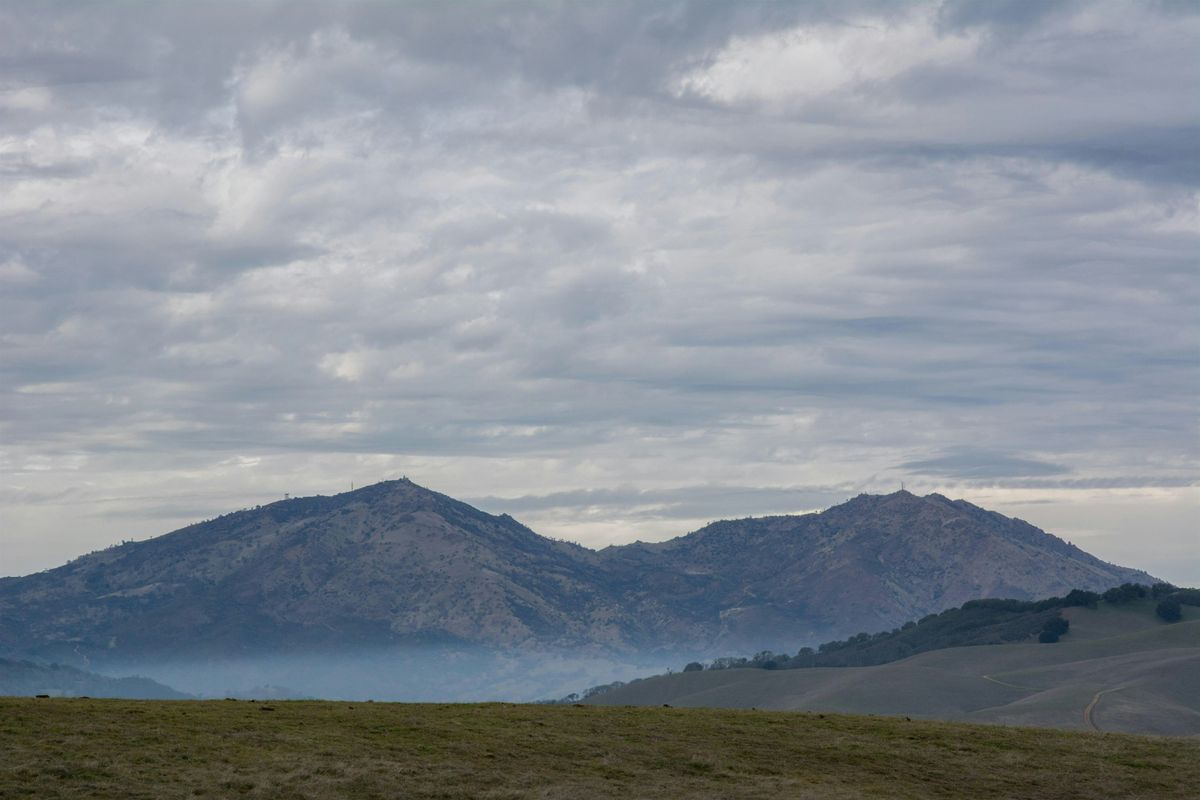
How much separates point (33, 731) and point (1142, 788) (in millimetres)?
50045

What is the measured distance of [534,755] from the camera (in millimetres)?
60562

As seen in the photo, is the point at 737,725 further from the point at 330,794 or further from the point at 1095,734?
the point at 330,794

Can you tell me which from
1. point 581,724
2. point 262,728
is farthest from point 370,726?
point 581,724

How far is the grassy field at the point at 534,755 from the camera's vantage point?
53250 mm

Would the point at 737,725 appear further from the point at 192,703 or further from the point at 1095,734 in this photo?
the point at 192,703

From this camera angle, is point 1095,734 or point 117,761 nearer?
point 117,761

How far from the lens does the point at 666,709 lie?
75688mm

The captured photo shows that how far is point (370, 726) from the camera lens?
6444 cm

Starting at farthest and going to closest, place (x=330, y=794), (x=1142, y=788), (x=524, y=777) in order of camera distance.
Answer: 1. (x=1142, y=788)
2. (x=524, y=777)
3. (x=330, y=794)

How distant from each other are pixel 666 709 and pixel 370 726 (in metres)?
18.9

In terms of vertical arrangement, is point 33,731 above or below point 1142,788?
above

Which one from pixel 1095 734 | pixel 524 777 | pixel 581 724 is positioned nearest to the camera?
pixel 524 777

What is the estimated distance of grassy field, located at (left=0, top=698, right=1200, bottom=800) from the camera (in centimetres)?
5325

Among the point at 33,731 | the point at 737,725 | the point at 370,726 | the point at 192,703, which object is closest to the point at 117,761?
the point at 33,731
